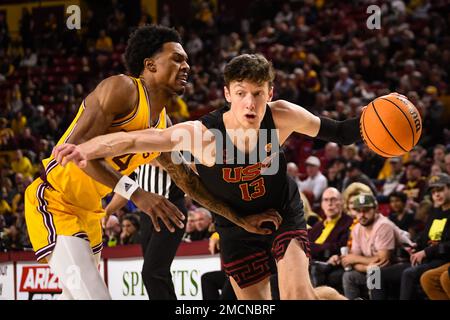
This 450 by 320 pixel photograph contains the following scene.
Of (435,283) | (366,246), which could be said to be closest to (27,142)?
(366,246)

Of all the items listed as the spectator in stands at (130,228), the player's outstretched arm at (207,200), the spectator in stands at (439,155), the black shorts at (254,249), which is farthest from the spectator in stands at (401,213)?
the player's outstretched arm at (207,200)

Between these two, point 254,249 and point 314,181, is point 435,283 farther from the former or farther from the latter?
point 314,181

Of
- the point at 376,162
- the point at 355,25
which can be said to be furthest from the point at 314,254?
the point at 355,25

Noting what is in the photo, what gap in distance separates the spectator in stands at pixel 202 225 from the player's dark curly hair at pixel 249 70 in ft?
13.4

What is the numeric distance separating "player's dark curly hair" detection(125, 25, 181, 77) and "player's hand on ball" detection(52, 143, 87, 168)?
1.14 meters

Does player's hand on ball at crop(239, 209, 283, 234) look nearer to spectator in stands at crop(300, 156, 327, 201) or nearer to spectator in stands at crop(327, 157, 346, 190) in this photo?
spectator in stands at crop(300, 156, 327, 201)

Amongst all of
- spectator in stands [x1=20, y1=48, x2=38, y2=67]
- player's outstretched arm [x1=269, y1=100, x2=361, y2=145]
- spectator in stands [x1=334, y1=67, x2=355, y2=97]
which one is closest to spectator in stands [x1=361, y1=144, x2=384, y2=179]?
spectator in stands [x1=334, y1=67, x2=355, y2=97]

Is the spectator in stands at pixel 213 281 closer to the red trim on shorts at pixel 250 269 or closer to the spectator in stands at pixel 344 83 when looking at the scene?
the red trim on shorts at pixel 250 269

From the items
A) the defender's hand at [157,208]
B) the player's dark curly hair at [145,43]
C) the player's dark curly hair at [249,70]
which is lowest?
the defender's hand at [157,208]

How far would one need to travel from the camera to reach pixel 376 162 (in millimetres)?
10078

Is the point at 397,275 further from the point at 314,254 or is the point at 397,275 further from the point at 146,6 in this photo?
the point at 146,6

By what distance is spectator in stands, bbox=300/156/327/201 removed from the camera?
9.57 metres

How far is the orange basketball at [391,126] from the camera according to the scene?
436cm
